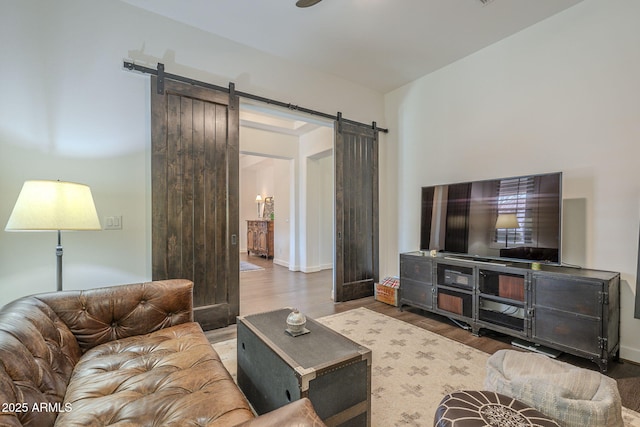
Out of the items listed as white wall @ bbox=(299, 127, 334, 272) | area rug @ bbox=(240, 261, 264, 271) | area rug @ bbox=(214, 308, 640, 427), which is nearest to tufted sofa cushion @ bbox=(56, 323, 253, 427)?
area rug @ bbox=(214, 308, 640, 427)

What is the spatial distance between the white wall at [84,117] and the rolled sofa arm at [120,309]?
848 mm

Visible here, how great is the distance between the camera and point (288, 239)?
22.7 ft

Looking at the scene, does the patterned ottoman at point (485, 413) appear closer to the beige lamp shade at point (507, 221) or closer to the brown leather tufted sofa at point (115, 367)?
the brown leather tufted sofa at point (115, 367)

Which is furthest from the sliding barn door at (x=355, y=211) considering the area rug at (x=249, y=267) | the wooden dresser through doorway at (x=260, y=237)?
the wooden dresser through doorway at (x=260, y=237)

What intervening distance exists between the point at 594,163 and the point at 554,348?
1.70 metres

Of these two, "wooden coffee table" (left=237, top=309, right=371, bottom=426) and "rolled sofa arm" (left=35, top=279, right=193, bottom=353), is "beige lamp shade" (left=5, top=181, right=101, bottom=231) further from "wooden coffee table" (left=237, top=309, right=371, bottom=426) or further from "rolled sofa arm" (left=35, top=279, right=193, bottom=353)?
"wooden coffee table" (left=237, top=309, right=371, bottom=426)

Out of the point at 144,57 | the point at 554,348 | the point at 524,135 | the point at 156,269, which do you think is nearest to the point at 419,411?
the point at 554,348

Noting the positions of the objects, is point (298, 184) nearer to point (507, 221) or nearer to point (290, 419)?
point (507, 221)

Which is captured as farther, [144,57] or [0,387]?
[144,57]

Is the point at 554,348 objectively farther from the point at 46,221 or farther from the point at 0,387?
the point at 46,221

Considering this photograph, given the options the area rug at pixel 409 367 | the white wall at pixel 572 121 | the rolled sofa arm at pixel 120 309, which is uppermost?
the white wall at pixel 572 121

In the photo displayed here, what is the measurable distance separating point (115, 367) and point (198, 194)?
1.82 meters

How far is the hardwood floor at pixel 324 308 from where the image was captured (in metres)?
2.22

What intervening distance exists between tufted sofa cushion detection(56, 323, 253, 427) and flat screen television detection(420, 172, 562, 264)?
9.23ft
